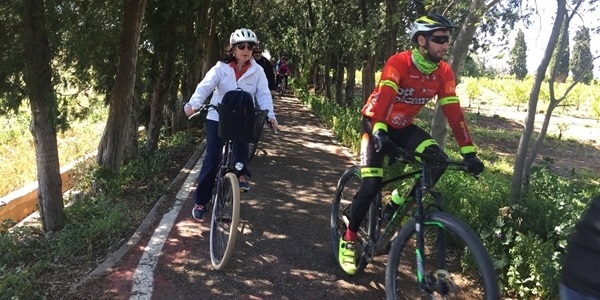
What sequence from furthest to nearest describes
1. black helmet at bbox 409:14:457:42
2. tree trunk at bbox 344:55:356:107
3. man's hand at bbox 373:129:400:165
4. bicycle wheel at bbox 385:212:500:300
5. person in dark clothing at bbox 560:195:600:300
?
tree trunk at bbox 344:55:356:107 → black helmet at bbox 409:14:457:42 → man's hand at bbox 373:129:400:165 → bicycle wheel at bbox 385:212:500:300 → person in dark clothing at bbox 560:195:600:300

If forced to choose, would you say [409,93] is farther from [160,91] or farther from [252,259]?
[160,91]

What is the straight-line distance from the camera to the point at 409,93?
3516 millimetres

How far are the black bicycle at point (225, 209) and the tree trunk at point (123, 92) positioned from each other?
114 inches

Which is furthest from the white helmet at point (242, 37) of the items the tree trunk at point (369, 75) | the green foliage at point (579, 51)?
the tree trunk at point (369, 75)

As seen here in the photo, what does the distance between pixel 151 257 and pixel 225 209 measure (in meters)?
0.83

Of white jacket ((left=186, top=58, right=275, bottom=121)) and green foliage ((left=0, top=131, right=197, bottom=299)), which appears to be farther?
white jacket ((left=186, top=58, right=275, bottom=121))

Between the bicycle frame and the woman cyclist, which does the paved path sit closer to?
the bicycle frame

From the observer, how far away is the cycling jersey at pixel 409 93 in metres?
3.36

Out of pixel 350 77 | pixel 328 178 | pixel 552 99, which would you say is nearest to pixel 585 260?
pixel 552 99

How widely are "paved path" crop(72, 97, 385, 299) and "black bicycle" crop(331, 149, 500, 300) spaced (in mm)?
431

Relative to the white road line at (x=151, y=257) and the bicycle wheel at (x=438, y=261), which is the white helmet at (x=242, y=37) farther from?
the bicycle wheel at (x=438, y=261)

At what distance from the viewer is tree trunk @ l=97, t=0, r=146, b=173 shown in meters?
6.62

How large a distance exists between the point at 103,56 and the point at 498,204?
536 cm

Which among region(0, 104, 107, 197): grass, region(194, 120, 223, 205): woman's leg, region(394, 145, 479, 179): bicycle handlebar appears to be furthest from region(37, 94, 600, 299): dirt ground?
region(0, 104, 107, 197): grass
